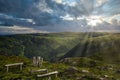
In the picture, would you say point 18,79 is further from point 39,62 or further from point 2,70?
point 39,62

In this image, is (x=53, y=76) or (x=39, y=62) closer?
(x=53, y=76)

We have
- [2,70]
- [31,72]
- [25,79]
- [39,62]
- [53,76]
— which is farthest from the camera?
[39,62]

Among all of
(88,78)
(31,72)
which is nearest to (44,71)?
(31,72)

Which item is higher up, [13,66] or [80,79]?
[13,66]

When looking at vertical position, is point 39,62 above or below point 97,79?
above

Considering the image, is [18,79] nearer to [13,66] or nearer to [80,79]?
[13,66]

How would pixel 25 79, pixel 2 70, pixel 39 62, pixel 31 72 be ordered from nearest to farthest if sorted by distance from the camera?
pixel 25 79, pixel 31 72, pixel 2 70, pixel 39 62

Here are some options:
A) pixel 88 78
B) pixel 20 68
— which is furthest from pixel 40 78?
pixel 88 78

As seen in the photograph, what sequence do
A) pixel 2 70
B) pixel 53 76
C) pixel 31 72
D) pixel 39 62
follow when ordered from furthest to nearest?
pixel 39 62 → pixel 2 70 → pixel 31 72 → pixel 53 76

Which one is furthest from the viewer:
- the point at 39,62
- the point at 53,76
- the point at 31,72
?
the point at 39,62
